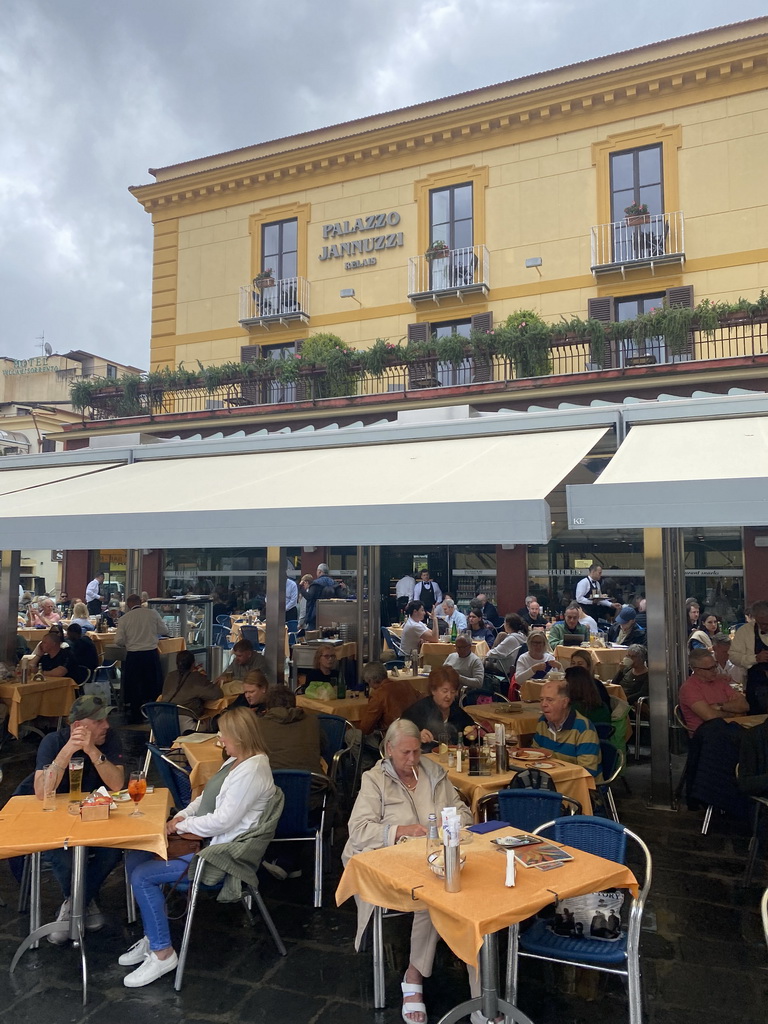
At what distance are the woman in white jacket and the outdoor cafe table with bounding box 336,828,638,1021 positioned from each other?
31.8 inches

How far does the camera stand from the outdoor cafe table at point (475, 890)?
285cm

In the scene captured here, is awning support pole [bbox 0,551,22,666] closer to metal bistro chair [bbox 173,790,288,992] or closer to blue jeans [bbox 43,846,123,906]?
blue jeans [bbox 43,846,123,906]

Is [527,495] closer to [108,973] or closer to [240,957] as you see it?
[240,957]

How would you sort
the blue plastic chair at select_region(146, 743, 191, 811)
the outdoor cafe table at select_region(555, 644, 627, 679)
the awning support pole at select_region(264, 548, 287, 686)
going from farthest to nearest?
the outdoor cafe table at select_region(555, 644, 627, 679) < the awning support pole at select_region(264, 548, 287, 686) < the blue plastic chair at select_region(146, 743, 191, 811)

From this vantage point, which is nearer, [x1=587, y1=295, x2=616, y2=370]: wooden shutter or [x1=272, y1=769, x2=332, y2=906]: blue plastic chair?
[x1=272, y1=769, x2=332, y2=906]: blue plastic chair

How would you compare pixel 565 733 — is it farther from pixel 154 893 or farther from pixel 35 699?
pixel 35 699

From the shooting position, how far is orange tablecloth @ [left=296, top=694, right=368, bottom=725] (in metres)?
7.38

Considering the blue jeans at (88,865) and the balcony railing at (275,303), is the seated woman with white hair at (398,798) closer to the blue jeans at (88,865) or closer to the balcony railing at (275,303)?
the blue jeans at (88,865)

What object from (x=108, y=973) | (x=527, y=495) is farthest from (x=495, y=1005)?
(x=527, y=495)

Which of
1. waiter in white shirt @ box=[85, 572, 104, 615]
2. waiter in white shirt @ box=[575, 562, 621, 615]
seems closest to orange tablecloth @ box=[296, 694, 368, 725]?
waiter in white shirt @ box=[575, 562, 621, 615]

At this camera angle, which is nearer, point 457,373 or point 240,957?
point 240,957

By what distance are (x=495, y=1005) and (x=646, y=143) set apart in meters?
17.0

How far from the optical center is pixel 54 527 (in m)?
5.88

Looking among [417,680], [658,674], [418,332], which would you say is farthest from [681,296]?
[658,674]
